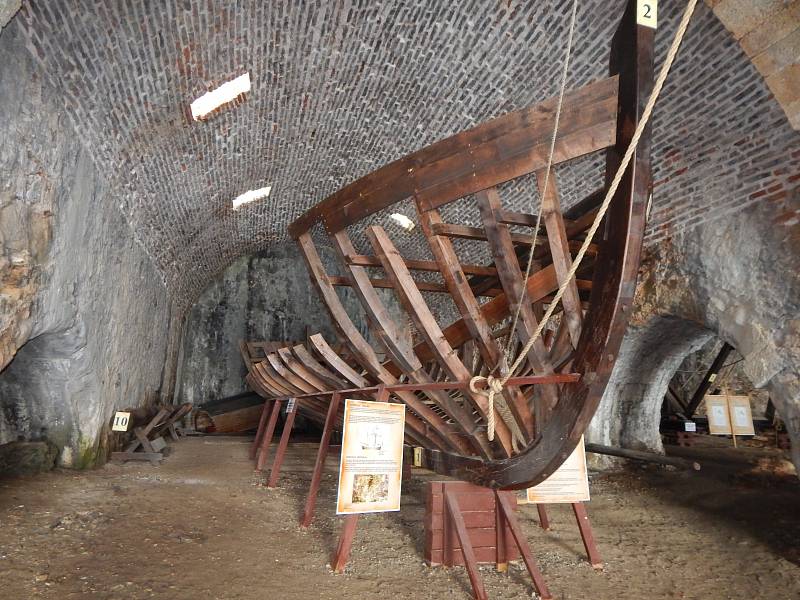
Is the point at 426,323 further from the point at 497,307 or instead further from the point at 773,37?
the point at 773,37

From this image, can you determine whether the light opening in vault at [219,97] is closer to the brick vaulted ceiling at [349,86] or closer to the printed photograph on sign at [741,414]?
the brick vaulted ceiling at [349,86]

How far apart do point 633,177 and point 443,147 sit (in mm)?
1241

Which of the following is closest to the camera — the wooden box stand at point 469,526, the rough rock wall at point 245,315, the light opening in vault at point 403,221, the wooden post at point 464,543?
the wooden post at point 464,543

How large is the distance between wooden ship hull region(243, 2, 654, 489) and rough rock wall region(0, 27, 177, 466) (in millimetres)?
2302

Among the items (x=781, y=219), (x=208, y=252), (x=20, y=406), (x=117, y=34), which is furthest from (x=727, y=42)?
(x=208, y=252)

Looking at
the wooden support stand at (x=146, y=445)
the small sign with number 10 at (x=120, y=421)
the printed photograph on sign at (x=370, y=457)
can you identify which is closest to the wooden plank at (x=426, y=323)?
the printed photograph on sign at (x=370, y=457)

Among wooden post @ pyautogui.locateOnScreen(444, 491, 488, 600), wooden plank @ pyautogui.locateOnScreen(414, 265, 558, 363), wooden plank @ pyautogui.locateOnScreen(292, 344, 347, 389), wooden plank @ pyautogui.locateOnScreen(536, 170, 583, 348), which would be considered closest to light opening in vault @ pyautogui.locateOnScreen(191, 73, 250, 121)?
wooden plank @ pyautogui.locateOnScreen(292, 344, 347, 389)

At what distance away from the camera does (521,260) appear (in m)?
4.74

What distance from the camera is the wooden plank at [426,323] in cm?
352

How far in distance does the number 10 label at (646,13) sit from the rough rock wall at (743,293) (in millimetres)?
3177

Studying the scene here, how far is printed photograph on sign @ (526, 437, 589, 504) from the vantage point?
3820 mm

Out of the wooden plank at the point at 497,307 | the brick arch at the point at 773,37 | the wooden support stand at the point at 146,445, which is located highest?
the brick arch at the point at 773,37

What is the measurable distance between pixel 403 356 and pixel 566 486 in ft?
5.34

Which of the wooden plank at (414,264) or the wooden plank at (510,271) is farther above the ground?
the wooden plank at (414,264)
